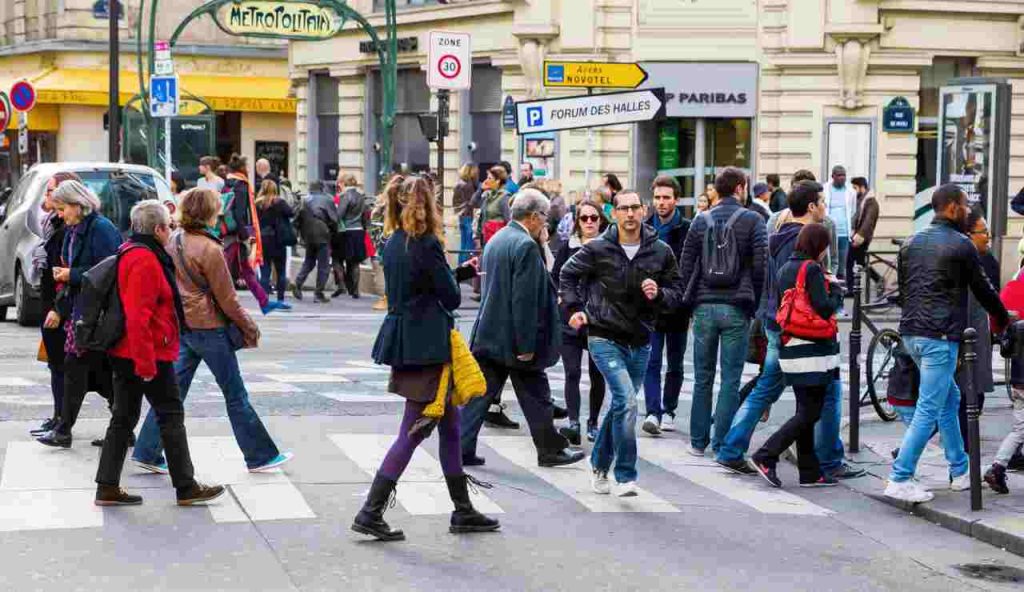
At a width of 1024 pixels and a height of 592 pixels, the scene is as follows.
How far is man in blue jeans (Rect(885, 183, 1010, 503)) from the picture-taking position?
9820mm

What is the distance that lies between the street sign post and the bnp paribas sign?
8.57m

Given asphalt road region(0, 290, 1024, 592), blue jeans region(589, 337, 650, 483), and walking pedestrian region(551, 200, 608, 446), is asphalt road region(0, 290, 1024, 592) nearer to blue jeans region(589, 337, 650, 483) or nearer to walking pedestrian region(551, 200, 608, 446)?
blue jeans region(589, 337, 650, 483)

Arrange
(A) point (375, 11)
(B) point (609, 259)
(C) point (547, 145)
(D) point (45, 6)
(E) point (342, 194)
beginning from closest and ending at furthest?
(B) point (609, 259)
(E) point (342, 194)
(C) point (547, 145)
(A) point (375, 11)
(D) point (45, 6)

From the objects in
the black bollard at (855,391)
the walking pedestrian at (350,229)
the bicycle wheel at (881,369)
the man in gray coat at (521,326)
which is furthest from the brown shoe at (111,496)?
the walking pedestrian at (350,229)

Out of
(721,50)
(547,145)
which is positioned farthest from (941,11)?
(547,145)

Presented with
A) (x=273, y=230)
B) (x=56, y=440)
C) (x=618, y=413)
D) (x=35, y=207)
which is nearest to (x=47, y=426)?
(x=56, y=440)

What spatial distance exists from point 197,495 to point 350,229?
16012mm

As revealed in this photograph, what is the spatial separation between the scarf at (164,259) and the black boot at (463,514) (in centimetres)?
173

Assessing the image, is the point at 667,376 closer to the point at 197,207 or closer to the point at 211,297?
the point at 211,297

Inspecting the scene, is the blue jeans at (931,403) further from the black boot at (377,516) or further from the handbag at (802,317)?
the black boot at (377,516)

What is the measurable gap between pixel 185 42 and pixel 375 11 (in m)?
15.9

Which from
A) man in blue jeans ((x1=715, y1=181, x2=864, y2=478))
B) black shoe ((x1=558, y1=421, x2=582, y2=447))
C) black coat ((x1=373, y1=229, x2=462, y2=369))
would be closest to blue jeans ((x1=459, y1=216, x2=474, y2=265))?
black shoe ((x1=558, y1=421, x2=582, y2=447))

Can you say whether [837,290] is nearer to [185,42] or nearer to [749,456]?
[749,456]

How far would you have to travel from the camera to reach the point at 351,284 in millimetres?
25719
